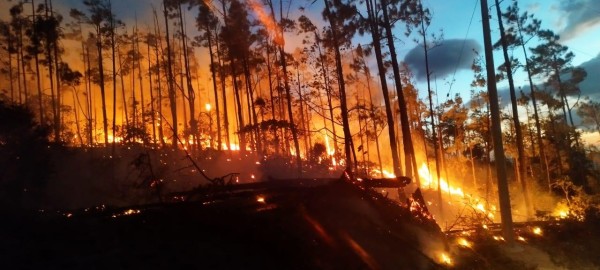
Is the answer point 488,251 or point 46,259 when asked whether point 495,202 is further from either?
point 46,259

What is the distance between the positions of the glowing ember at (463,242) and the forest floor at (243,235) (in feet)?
3.22

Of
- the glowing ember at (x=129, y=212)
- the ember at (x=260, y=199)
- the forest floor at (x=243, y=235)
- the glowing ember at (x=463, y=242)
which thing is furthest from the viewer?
the glowing ember at (x=463, y=242)

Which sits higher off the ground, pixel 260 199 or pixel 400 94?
pixel 400 94

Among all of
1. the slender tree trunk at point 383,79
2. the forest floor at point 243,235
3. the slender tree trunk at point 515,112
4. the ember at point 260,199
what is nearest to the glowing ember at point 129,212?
the forest floor at point 243,235

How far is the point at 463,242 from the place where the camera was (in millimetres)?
12031

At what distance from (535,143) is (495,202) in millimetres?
8611

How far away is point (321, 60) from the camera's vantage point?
3111 cm

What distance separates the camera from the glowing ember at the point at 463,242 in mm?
11774

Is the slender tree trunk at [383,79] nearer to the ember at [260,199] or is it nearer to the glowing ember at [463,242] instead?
the glowing ember at [463,242]

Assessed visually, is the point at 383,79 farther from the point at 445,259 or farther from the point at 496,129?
the point at 445,259

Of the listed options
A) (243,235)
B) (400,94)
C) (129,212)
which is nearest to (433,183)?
(400,94)

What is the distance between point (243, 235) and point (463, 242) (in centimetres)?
738

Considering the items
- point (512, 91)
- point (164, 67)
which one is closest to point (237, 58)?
point (164, 67)

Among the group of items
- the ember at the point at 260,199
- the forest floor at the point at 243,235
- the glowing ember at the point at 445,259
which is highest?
the ember at the point at 260,199
